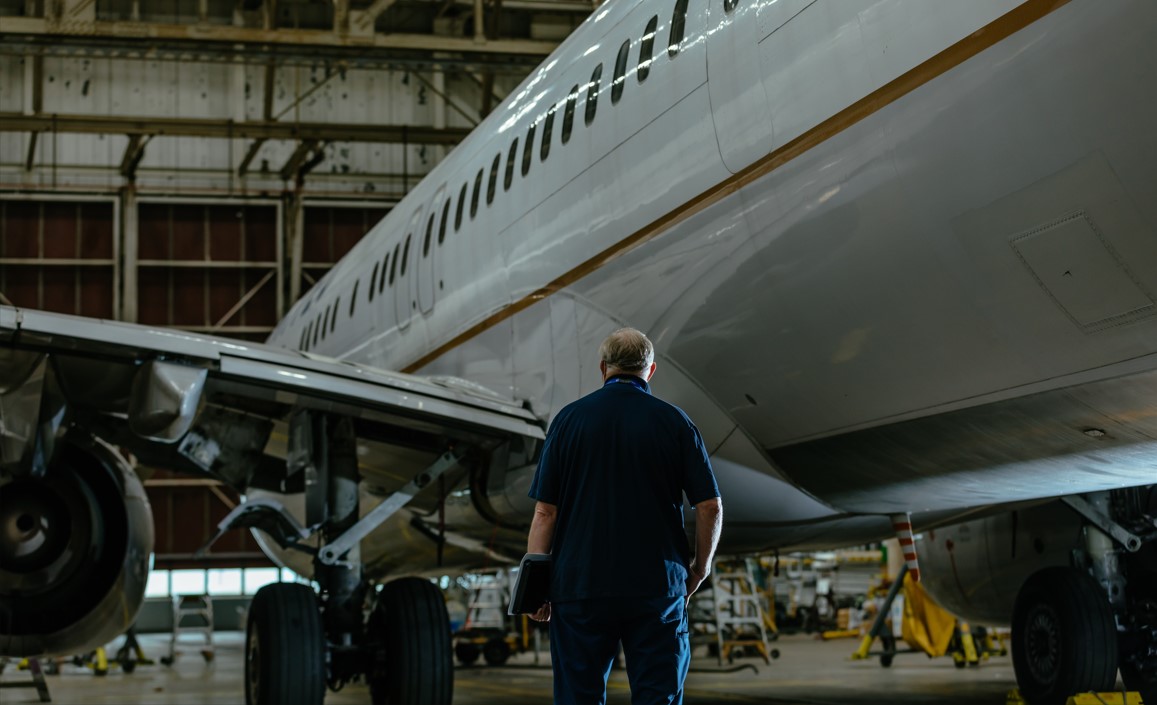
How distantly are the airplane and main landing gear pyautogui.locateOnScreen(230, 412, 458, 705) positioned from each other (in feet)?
0.07

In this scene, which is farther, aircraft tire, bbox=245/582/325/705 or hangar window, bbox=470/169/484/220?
hangar window, bbox=470/169/484/220

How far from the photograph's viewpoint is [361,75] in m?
26.1

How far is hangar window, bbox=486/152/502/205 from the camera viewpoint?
25.2 feet

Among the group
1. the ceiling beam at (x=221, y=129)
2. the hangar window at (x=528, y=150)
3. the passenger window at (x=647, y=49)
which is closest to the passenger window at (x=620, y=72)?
the passenger window at (x=647, y=49)

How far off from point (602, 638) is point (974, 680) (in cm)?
864

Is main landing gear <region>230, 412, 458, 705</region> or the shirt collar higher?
the shirt collar

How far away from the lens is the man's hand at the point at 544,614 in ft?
12.5

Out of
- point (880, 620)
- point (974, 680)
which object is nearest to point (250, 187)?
point (880, 620)

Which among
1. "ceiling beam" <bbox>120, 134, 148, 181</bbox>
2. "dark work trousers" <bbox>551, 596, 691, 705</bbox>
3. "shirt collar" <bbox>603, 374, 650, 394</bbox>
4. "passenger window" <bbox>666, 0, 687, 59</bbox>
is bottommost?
"dark work trousers" <bbox>551, 596, 691, 705</bbox>

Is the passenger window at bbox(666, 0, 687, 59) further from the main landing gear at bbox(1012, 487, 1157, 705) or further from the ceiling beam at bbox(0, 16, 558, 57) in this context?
the ceiling beam at bbox(0, 16, 558, 57)

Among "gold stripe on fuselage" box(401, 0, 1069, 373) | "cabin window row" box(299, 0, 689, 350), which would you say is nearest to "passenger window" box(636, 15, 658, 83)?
"cabin window row" box(299, 0, 689, 350)

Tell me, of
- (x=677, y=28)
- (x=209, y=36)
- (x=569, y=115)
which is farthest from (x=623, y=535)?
(x=209, y=36)

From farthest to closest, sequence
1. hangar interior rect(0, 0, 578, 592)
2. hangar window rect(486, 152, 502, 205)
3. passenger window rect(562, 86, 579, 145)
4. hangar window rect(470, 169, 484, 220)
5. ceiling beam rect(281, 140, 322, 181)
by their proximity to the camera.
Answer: hangar interior rect(0, 0, 578, 592) → ceiling beam rect(281, 140, 322, 181) → hangar window rect(470, 169, 484, 220) → hangar window rect(486, 152, 502, 205) → passenger window rect(562, 86, 579, 145)

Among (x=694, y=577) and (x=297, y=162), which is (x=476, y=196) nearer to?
(x=694, y=577)
